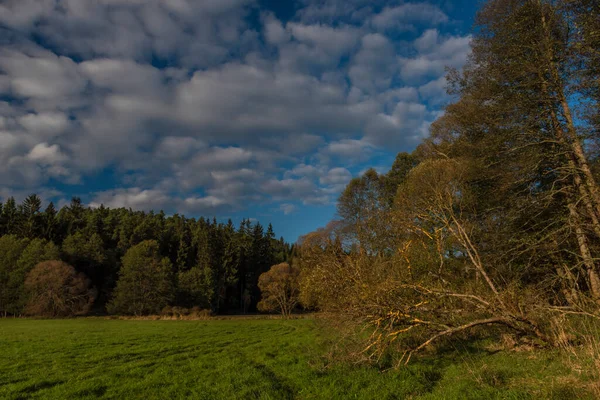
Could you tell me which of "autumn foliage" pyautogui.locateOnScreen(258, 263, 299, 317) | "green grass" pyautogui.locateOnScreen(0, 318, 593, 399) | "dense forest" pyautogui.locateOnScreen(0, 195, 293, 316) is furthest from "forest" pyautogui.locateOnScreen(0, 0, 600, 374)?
"dense forest" pyautogui.locateOnScreen(0, 195, 293, 316)

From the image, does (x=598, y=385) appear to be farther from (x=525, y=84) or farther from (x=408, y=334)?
(x=525, y=84)

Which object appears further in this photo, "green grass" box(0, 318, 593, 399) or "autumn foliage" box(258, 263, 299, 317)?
"autumn foliage" box(258, 263, 299, 317)

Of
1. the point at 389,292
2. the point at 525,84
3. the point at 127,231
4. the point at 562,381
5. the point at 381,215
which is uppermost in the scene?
the point at 127,231

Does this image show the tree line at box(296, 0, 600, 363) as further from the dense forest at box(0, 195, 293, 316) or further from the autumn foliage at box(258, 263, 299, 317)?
the dense forest at box(0, 195, 293, 316)

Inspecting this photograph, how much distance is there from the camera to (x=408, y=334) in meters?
11.7

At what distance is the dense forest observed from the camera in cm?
5300

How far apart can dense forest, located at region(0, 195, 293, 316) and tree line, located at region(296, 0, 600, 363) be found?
52.3 metres

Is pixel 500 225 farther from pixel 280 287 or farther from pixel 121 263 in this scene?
pixel 121 263

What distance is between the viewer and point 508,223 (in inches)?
500

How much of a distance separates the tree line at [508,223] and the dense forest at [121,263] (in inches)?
2061

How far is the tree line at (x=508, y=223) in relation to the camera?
9.30 metres

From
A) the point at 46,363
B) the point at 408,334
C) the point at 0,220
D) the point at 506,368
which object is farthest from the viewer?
the point at 0,220

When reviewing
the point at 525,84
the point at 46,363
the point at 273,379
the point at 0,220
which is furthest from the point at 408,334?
the point at 0,220

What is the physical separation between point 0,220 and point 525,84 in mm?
108130
